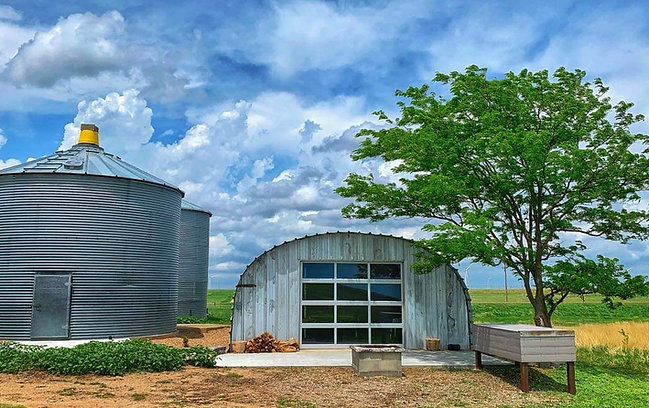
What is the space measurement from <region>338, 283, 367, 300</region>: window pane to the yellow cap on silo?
11.4 meters

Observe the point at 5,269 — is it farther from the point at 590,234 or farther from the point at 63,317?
the point at 590,234

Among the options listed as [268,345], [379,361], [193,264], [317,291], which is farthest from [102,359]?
[193,264]

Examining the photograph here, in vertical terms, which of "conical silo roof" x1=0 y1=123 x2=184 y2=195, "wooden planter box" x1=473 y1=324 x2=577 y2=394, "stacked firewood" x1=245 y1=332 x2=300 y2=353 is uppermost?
"conical silo roof" x1=0 y1=123 x2=184 y2=195

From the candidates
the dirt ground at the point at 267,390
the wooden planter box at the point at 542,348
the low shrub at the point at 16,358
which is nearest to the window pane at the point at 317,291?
the dirt ground at the point at 267,390

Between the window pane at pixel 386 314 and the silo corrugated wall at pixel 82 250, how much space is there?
7600mm

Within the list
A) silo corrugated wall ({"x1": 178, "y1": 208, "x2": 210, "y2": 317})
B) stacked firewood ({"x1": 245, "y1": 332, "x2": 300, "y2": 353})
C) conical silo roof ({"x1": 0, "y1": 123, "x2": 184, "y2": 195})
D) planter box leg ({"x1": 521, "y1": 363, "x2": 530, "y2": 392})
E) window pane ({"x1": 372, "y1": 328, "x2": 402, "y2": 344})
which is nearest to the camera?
planter box leg ({"x1": 521, "y1": 363, "x2": 530, "y2": 392})

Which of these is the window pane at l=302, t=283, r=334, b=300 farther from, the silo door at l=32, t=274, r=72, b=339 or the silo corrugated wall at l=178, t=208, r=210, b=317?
the silo corrugated wall at l=178, t=208, r=210, b=317

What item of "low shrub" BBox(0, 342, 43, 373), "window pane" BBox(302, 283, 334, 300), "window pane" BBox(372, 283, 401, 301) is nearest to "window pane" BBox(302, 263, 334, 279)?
"window pane" BBox(302, 283, 334, 300)

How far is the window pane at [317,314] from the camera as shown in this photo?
15.5 meters

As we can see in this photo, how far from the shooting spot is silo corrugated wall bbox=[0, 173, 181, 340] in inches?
649

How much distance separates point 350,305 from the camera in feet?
51.4

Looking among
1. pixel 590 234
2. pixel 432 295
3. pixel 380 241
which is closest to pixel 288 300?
pixel 380 241

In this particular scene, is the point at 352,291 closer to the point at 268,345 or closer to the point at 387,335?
the point at 387,335

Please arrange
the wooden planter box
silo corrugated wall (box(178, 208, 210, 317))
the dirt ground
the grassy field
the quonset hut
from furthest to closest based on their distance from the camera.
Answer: the grassy field → silo corrugated wall (box(178, 208, 210, 317)) → the quonset hut → the wooden planter box → the dirt ground
